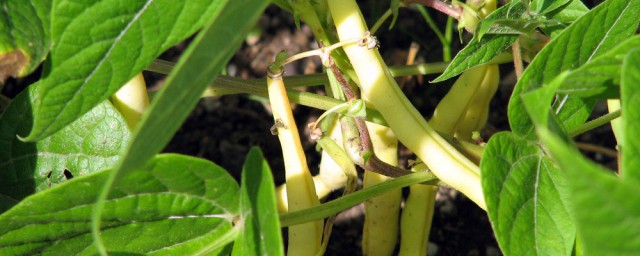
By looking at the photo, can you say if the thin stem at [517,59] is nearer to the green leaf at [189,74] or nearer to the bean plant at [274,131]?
the bean plant at [274,131]

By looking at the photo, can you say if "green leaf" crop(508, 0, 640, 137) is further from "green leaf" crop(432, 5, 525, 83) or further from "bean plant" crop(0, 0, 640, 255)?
"green leaf" crop(432, 5, 525, 83)

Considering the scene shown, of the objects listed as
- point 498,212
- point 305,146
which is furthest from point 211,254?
point 305,146

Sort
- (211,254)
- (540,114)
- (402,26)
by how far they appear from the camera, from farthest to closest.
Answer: (402,26)
(211,254)
(540,114)

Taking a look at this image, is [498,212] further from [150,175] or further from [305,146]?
[305,146]

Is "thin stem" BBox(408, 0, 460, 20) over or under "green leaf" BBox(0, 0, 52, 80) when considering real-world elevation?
over

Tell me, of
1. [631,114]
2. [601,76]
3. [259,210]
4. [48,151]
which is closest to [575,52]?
[601,76]

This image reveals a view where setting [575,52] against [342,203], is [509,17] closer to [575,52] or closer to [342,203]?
[575,52]

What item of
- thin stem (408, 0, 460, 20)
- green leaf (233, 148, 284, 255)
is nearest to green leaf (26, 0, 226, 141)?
green leaf (233, 148, 284, 255)
